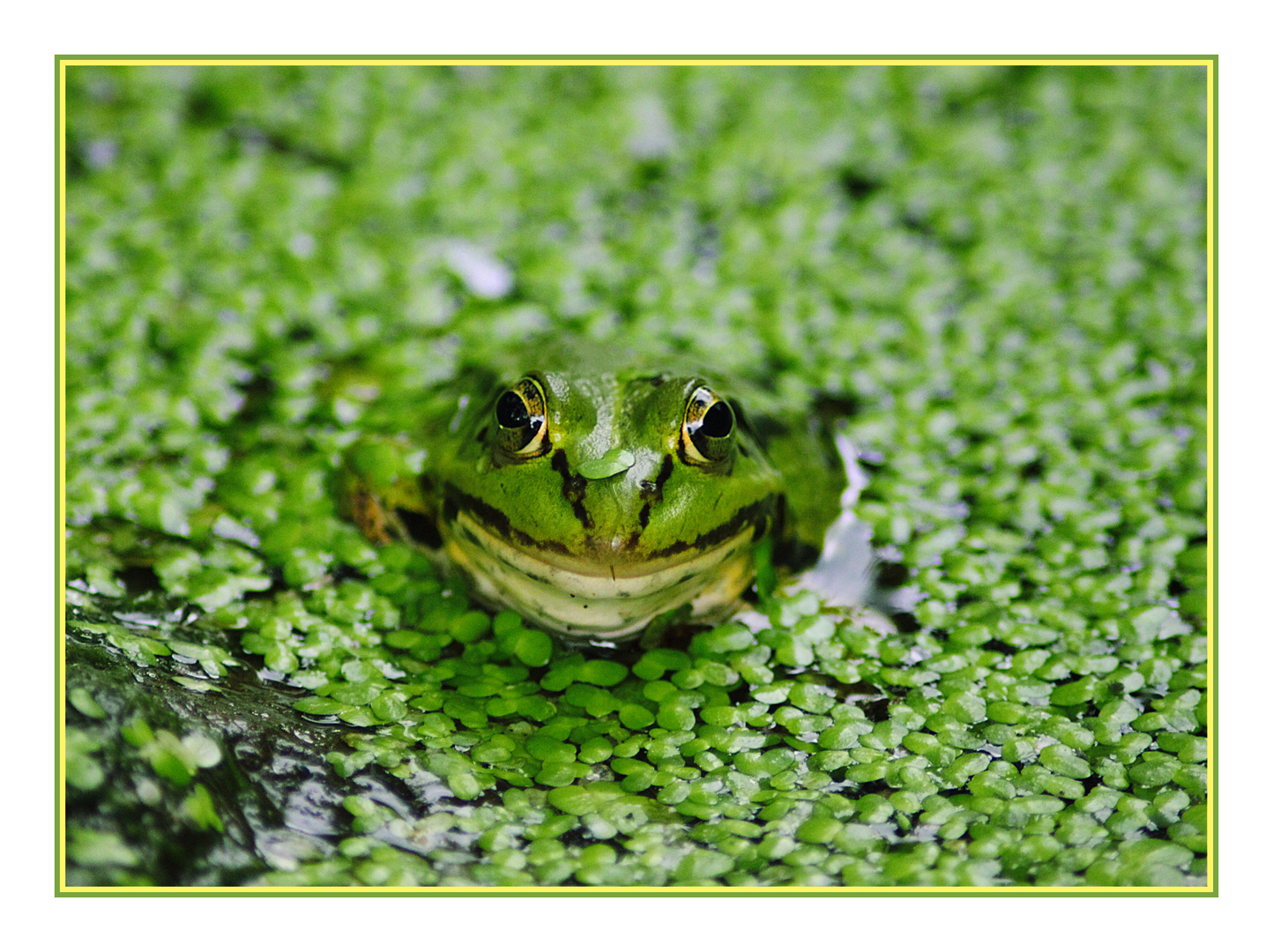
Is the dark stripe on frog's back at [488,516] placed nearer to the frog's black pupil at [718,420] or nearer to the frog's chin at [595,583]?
the frog's chin at [595,583]

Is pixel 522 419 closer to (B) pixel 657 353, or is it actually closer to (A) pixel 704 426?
(A) pixel 704 426

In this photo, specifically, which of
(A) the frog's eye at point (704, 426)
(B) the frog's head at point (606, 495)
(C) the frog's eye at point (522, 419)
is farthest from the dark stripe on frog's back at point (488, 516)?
(A) the frog's eye at point (704, 426)

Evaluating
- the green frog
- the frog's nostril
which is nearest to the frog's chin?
the green frog

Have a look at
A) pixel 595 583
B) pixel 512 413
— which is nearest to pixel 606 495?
pixel 595 583

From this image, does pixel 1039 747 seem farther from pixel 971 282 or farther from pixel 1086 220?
pixel 1086 220

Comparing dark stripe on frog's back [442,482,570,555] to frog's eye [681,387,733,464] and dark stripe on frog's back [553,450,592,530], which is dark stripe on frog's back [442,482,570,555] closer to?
dark stripe on frog's back [553,450,592,530]
